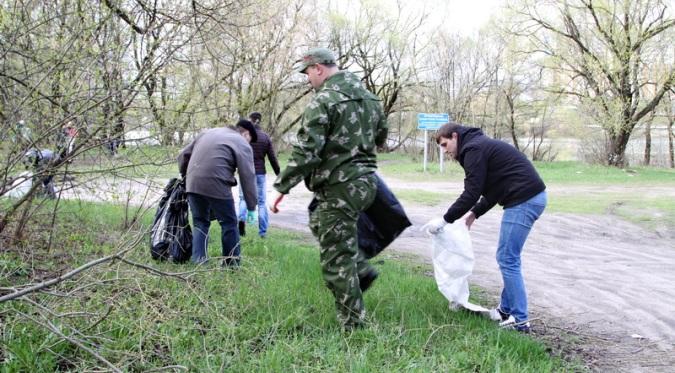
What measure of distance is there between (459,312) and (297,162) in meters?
1.89

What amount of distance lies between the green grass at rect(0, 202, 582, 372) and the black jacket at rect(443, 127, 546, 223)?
95 centimetres

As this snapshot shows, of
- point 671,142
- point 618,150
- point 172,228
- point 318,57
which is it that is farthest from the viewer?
point 671,142

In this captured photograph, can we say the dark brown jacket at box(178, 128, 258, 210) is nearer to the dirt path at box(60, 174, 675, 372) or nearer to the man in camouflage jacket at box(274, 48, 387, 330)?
the dirt path at box(60, 174, 675, 372)

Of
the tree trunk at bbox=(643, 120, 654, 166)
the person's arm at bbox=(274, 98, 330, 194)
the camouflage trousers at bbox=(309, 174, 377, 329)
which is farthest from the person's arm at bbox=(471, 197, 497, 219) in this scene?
the tree trunk at bbox=(643, 120, 654, 166)

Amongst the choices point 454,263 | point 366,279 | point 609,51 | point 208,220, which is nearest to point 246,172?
point 208,220

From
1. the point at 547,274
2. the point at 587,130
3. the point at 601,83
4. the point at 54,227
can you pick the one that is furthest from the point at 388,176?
the point at 54,227

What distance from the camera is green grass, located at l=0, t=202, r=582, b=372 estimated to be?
3.28 m

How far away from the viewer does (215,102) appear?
6391 mm

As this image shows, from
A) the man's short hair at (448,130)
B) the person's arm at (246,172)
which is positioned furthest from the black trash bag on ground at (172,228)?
the man's short hair at (448,130)

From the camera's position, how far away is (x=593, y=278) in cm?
634

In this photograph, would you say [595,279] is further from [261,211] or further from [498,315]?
[261,211]

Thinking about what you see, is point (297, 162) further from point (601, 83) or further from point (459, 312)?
point (601, 83)

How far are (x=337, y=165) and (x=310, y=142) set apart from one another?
26 centimetres

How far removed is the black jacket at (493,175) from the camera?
430 cm
